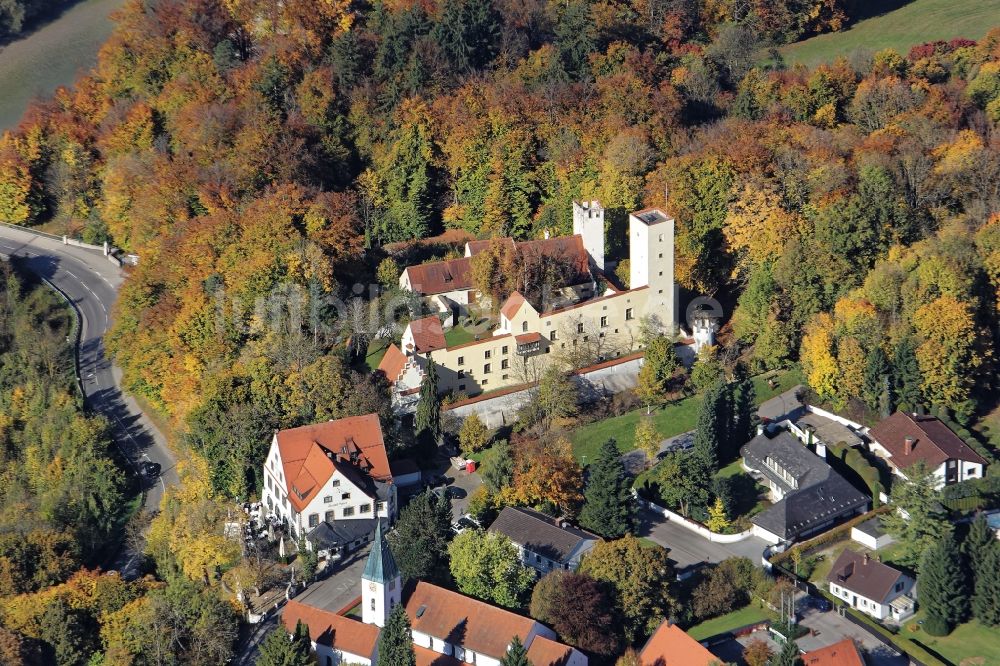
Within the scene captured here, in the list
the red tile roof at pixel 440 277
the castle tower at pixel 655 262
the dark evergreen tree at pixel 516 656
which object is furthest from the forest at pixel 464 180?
the dark evergreen tree at pixel 516 656

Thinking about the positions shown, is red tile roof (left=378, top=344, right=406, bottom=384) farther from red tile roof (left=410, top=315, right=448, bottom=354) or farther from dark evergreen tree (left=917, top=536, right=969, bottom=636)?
dark evergreen tree (left=917, top=536, right=969, bottom=636)

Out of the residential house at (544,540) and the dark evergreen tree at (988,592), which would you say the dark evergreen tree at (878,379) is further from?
the residential house at (544,540)

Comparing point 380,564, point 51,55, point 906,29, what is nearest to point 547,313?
point 380,564

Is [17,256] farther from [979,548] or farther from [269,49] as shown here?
[979,548]

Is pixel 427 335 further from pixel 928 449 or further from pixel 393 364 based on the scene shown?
pixel 928 449

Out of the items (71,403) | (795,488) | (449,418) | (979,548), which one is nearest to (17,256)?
(71,403)

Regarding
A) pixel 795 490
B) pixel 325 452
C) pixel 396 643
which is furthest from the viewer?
pixel 325 452

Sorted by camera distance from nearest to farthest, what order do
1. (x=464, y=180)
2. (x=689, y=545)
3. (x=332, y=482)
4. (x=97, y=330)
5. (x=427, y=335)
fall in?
1. (x=689, y=545)
2. (x=332, y=482)
3. (x=427, y=335)
4. (x=464, y=180)
5. (x=97, y=330)

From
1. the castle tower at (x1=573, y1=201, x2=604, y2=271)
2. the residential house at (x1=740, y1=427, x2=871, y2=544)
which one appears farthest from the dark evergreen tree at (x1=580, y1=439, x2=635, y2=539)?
the castle tower at (x1=573, y1=201, x2=604, y2=271)
